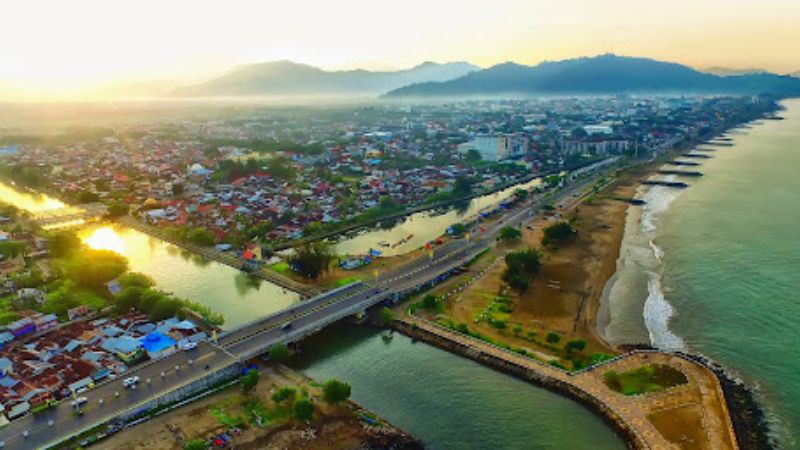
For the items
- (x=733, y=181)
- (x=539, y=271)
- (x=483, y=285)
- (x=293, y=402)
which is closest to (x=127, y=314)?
(x=293, y=402)

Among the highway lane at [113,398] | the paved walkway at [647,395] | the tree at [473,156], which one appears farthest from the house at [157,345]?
the tree at [473,156]

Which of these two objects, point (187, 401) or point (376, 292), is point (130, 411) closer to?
point (187, 401)

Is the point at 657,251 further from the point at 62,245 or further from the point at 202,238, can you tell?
the point at 62,245

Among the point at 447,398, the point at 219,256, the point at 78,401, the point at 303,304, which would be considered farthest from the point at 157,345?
the point at 219,256

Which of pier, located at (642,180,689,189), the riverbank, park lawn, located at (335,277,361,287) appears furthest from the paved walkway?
pier, located at (642,180,689,189)

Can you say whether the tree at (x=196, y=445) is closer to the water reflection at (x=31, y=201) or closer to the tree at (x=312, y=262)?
the tree at (x=312, y=262)

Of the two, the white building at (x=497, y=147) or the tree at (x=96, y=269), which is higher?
the white building at (x=497, y=147)
